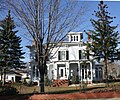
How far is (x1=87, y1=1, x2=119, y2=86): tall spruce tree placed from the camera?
Result: 3803 centimetres

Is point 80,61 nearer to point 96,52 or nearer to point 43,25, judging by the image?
point 96,52

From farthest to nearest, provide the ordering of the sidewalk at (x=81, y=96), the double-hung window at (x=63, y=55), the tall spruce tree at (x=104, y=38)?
the double-hung window at (x=63, y=55) → the tall spruce tree at (x=104, y=38) → the sidewalk at (x=81, y=96)

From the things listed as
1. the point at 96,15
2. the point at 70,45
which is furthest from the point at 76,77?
the point at 96,15

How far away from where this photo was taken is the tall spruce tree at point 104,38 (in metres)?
38.0

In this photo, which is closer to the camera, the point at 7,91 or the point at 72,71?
the point at 7,91

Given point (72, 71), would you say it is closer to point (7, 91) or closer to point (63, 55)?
point (63, 55)

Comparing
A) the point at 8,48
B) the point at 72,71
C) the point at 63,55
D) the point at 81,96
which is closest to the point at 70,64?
the point at 72,71

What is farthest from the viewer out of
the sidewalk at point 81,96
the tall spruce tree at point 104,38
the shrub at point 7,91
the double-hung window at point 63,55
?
the double-hung window at point 63,55

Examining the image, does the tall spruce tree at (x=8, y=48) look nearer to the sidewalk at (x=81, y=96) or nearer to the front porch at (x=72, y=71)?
the front porch at (x=72, y=71)

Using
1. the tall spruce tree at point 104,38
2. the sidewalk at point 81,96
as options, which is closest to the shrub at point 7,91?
the sidewalk at point 81,96

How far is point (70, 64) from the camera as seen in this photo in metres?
47.4

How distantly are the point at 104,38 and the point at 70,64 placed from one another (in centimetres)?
1090

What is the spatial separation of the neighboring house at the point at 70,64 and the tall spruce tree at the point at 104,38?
22.0 ft

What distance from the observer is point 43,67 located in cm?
2209
